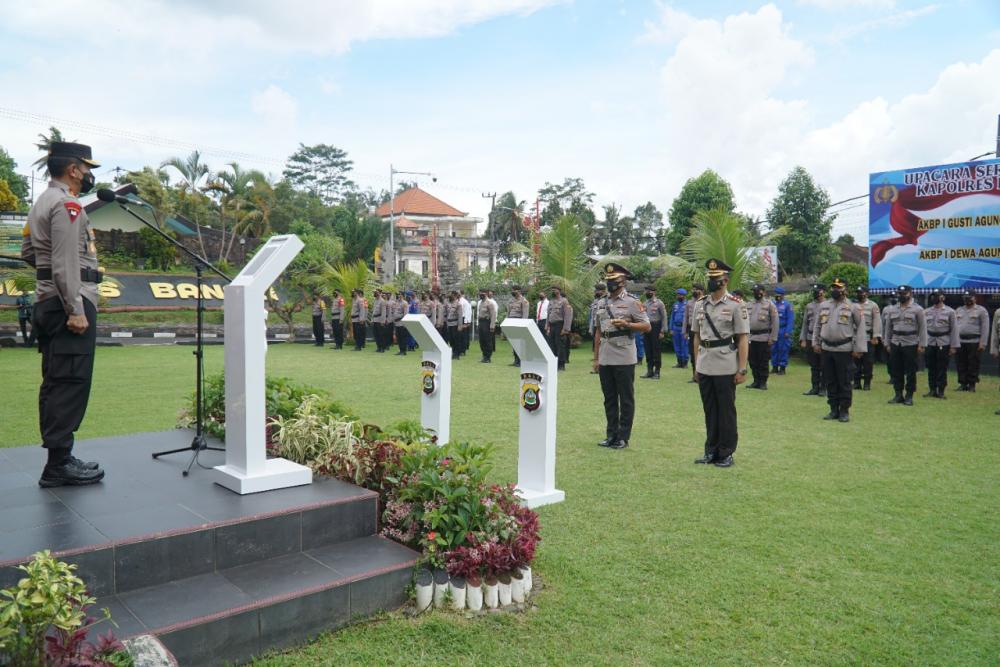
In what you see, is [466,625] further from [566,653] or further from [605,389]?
[605,389]

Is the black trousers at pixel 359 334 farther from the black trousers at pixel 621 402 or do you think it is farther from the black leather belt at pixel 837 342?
the black trousers at pixel 621 402

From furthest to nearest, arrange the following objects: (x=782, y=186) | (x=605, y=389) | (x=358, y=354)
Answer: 1. (x=782, y=186)
2. (x=358, y=354)
3. (x=605, y=389)

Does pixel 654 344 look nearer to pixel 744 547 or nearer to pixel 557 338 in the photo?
pixel 557 338

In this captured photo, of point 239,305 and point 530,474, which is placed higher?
point 239,305

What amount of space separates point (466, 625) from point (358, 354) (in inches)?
578

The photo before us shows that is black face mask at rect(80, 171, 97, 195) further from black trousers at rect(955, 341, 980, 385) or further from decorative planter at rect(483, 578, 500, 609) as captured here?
black trousers at rect(955, 341, 980, 385)

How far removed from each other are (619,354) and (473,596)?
3772mm

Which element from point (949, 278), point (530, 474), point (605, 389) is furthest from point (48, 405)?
point (949, 278)

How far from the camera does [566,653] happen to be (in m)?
2.83

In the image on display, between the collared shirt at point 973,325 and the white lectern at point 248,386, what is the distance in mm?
10237

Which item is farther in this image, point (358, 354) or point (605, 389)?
point (358, 354)

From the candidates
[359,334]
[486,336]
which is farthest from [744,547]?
[359,334]

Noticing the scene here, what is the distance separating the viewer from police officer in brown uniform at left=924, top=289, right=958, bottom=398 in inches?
397

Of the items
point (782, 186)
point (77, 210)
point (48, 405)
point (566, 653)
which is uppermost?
point (782, 186)
